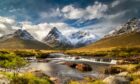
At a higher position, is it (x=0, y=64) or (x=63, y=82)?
(x=0, y=64)

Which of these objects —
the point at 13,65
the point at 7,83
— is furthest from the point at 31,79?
the point at 13,65

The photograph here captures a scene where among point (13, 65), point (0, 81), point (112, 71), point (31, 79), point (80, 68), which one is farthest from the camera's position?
point (80, 68)

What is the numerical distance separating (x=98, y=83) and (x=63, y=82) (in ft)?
81.8

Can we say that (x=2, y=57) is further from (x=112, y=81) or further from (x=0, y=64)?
(x=112, y=81)

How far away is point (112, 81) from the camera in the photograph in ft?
124

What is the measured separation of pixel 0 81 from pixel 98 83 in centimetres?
1324

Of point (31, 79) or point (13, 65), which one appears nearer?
point (31, 79)

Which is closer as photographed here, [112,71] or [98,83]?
[98,83]

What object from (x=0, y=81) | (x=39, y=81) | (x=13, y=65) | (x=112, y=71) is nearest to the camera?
(x=0, y=81)

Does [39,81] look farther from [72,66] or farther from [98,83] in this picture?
[72,66]

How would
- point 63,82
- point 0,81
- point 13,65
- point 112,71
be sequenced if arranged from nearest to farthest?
point 0,81, point 63,82, point 13,65, point 112,71

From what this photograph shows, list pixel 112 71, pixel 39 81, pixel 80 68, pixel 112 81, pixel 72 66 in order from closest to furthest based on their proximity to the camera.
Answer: pixel 112 81 < pixel 39 81 < pixel 112 71 < pixel 80 68 < pixel 72 66

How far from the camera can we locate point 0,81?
34906 mm

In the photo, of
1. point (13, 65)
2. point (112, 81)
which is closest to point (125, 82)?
point (112, 81)
